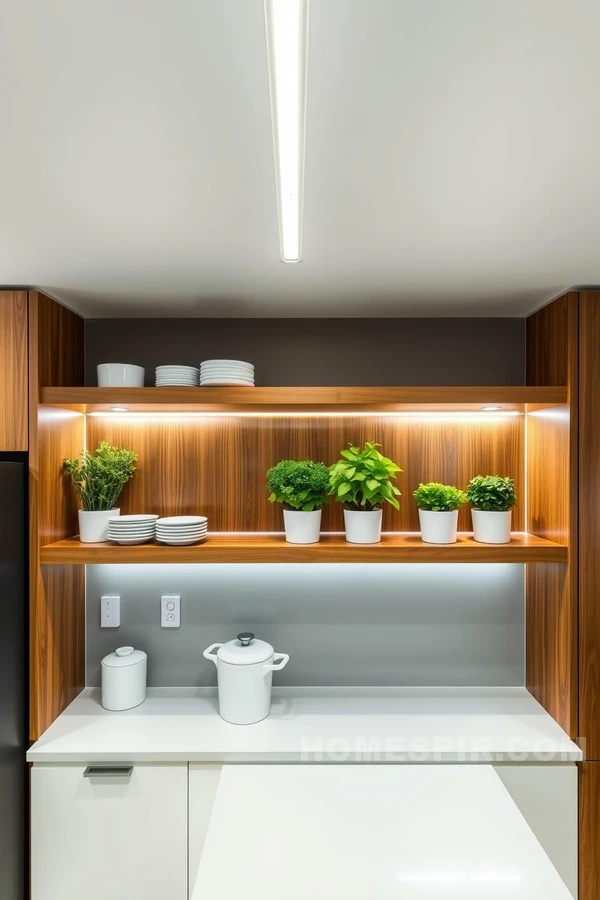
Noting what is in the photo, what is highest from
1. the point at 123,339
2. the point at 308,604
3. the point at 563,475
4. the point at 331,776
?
the point at 123,339

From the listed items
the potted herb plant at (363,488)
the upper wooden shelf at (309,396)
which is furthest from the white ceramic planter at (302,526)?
the upper wooden shelf at (309,396)

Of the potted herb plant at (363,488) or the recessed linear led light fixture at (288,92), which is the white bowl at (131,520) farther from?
the recessed linear led light fixture at (288,92)

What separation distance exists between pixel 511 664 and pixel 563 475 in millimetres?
891

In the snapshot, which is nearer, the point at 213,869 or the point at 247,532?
the point at 213,869

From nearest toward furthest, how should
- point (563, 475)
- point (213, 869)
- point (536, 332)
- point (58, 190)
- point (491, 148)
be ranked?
point (491, 148) < point (58, 190) < point (213, 869) < point (563, 475) < point (536, 332)

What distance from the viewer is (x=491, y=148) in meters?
0.99

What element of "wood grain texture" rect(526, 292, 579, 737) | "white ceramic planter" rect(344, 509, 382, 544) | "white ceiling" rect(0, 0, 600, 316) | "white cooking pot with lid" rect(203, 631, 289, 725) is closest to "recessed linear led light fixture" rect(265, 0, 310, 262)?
"white ceiling" rect(0, 0, 600, 316)

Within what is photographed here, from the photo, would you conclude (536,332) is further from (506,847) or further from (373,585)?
(506,847)

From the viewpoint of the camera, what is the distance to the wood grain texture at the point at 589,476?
177 cm

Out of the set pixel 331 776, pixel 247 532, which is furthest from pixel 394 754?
pixel 247 532

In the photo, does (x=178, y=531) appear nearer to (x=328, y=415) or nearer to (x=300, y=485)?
(x=300, y=485)

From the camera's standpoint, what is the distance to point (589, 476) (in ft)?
5.83

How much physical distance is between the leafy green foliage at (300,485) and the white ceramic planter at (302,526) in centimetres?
2

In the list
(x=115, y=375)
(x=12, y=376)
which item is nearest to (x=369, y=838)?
(x=115, y=375)
